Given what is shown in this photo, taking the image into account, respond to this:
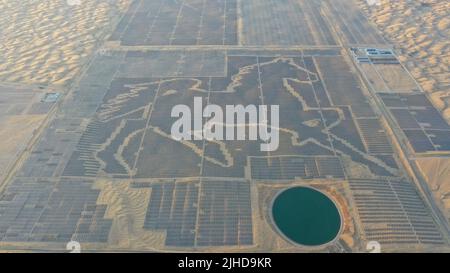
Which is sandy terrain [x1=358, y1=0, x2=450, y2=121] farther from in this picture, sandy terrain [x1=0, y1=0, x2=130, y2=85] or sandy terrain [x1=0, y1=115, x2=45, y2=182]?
sandy terrain [x1=0, y1=115, x2=45, y2=182]

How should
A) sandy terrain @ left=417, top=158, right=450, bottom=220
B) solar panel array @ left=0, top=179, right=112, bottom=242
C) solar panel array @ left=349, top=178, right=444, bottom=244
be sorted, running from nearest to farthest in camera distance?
solar panel array @ left=349, top=178, right=444, bottom=244, solar panel array @ left=0, top=179, right=112, bottom=242, sandy terrain @ left=417, top=158, right=450, bottom=220

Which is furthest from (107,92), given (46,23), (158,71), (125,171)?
(46,23)

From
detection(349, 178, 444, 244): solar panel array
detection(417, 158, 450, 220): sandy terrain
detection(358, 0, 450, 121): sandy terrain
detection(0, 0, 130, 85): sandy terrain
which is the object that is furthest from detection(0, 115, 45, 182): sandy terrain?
detection(358, 0, 450, 121): sandy terrain

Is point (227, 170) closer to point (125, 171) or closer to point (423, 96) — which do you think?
point (125, 171)

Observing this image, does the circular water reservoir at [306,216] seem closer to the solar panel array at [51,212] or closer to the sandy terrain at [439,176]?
the sandy terrain at [439,176]

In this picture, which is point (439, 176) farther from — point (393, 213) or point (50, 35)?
point (50, 35)

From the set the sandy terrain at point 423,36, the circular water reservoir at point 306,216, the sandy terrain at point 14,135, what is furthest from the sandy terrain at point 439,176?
the sandy terrain at point 14,135

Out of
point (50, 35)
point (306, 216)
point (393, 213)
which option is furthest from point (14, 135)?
point (393, 213)
